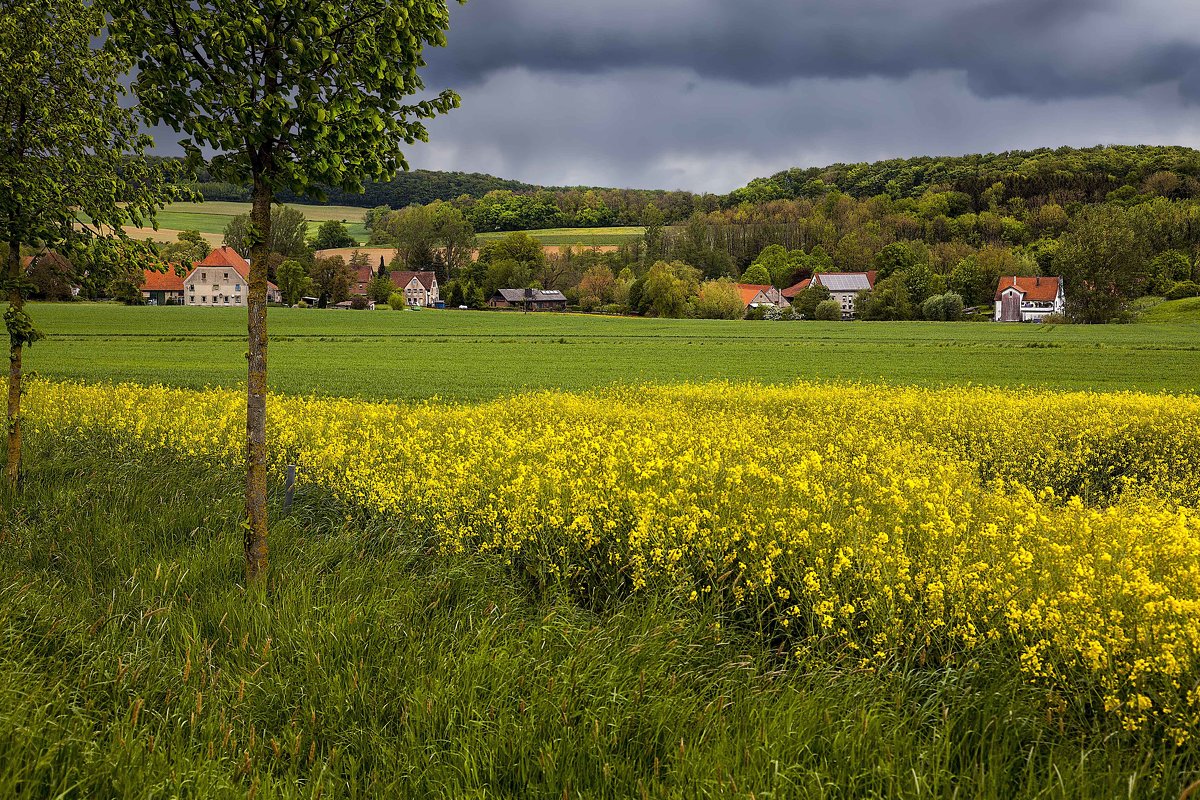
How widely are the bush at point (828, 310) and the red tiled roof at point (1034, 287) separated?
64.5 ft

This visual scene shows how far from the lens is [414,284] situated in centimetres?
10644

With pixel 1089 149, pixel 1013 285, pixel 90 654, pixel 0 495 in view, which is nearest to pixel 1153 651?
pixel 90 654

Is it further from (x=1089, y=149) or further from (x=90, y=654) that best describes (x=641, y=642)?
(x=1089, y=149)

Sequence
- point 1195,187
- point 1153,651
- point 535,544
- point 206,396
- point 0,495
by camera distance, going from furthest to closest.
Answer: point 1195,187 < point 206,396 < point 0,495 < point 535,544 < point 1153,651

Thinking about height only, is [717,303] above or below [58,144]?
above

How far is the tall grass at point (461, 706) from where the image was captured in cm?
326

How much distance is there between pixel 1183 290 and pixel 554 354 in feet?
265

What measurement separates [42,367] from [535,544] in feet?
91.8

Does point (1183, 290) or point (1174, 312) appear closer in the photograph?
point (1174, 312)

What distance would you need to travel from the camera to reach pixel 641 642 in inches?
176

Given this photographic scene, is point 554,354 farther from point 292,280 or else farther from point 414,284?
point 414,284

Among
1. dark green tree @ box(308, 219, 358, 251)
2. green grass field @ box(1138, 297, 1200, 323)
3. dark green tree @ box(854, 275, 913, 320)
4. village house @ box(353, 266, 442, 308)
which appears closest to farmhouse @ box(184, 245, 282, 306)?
village house @ box(353, 266, 442, 308)

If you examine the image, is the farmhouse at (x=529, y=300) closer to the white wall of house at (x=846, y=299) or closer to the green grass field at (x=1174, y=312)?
the white wall of house at (x=846, y=299)

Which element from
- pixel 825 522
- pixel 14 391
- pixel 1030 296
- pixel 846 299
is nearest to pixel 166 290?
pixel 846 299
